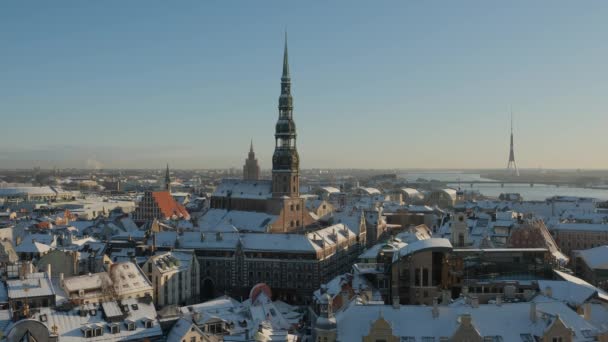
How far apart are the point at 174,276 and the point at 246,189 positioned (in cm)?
4087

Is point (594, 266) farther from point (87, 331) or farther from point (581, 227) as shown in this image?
point (87, 331)

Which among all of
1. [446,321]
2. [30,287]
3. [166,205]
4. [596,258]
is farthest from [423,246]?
[166,205]

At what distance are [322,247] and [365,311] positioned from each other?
158 ft

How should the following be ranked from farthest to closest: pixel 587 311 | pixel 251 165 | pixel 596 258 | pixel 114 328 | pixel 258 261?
pixel 251 165 < pixel 258 261 < pixel 596 258 < pixel 114 328 < pixel 587 311

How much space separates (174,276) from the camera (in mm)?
81625

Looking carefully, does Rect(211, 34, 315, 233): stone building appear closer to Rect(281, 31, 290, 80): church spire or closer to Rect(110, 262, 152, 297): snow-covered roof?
Rect(281, 31, 290, 80): church spire

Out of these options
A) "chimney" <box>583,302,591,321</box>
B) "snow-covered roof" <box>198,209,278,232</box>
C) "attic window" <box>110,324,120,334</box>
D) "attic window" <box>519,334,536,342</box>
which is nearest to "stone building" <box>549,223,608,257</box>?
"snow-covered roof" <box>198,209,278,232</box>

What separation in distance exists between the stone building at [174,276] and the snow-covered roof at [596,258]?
53.1 m

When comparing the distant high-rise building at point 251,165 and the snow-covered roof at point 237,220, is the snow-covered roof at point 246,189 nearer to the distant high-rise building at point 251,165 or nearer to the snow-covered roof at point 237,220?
the snow-covered roof at point 237,220

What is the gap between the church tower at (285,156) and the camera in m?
112

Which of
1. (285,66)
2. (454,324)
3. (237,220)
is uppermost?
(285,66)

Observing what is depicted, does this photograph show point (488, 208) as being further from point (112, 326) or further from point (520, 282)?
point (112, 326)

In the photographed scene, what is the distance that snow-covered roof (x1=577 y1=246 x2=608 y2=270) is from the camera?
3415 inches

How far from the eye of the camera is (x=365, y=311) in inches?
1774
